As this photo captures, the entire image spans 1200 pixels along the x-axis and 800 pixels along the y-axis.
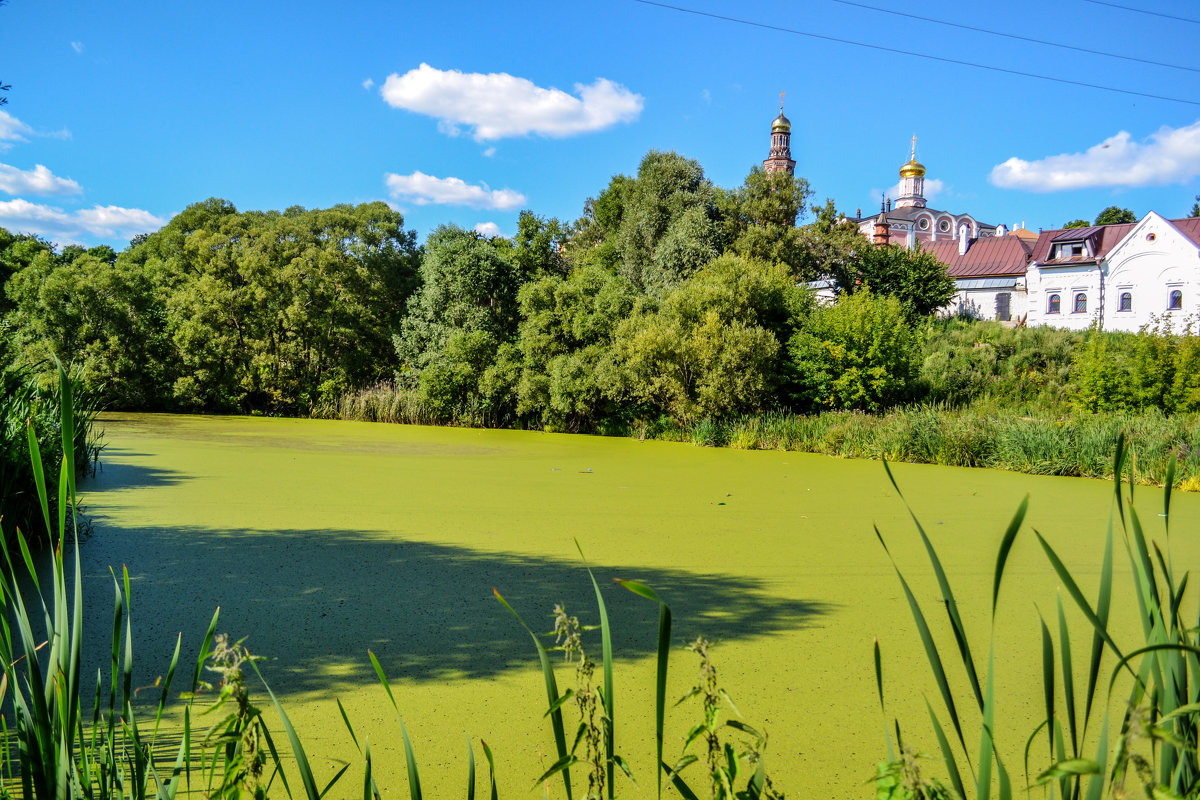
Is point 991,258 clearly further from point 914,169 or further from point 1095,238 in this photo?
point 914,169

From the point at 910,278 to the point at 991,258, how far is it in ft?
40.1

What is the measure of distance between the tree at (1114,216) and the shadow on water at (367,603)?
1700 inches

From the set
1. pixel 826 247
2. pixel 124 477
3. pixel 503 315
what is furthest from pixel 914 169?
pixel 124 477

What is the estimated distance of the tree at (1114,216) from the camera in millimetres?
38438

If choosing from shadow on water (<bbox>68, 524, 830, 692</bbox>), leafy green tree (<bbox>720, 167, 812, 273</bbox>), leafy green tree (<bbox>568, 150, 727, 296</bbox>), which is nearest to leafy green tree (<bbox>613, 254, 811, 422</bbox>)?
leafy green tree (<bbox>568, 150, 727, 296</bbox>)

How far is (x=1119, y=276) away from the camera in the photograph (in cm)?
2314

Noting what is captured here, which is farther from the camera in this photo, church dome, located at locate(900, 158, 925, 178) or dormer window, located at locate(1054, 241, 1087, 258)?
church dome, located at locate(900, 158, 925, 178)

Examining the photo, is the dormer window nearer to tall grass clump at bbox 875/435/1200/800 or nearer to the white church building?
the white church building

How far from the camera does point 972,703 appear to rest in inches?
102

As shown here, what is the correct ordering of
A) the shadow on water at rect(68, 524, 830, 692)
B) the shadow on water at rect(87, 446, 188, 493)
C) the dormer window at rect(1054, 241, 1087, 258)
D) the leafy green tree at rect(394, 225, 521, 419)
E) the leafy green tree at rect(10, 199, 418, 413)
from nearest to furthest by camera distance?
the shadow on water at rect(68, 524, 830, 692) → the shadow on water at rect(87, 446, 188, 493) → the leafy green tree at rect(394, 225, 521, 419) → the leafy green tree at rect(10, 199, 418, 413) → the dormer window at rect(1054, 241, 1087, 258)

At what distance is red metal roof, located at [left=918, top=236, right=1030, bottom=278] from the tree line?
10584 millimetres

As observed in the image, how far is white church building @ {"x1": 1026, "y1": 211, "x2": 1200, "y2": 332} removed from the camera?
21938 millimetres

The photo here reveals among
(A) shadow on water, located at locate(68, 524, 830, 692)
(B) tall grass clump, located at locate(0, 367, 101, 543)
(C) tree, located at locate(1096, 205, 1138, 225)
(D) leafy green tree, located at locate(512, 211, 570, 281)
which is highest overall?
(C) tree, located at locate(1096, 205, 1138, 225)

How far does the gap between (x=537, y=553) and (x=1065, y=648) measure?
3.55 metres
